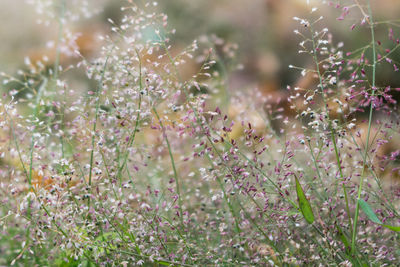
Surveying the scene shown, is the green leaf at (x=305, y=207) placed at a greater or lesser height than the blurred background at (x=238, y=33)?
lesser

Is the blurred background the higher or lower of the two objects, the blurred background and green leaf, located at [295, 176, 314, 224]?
the higher

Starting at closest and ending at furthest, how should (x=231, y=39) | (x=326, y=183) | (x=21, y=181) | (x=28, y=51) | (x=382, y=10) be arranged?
(x=326, y=183), (x=21, y=181), (x=382, y=10), (x=231, y=39), (x=28, y=51)

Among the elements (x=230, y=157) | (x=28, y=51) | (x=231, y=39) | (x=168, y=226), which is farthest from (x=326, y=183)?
(x=28, y=51)

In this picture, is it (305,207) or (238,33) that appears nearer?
(305,207)

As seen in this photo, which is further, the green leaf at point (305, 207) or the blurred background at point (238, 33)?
the blurred background at point (238, 33)

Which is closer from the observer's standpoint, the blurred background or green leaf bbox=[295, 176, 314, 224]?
green leaf bbox=[295, 176, 314, 224]

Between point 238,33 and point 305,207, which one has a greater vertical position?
point 238,33

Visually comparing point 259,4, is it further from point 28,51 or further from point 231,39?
point 28,51

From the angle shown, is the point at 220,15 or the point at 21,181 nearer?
the point at 21,181
